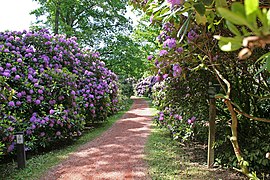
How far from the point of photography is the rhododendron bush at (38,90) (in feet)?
17.1

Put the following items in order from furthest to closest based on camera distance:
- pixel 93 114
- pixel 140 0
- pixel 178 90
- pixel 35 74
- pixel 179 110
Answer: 1. pixel 93 114
2. pixel 35 74
3. pixel 179 110
4. pixel 178 90
5. pixel 140 0

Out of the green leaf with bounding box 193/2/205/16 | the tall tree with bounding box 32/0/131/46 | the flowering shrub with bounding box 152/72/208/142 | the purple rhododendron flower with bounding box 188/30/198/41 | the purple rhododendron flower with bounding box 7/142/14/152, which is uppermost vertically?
the tall tree with bounding box 32/0/131/46

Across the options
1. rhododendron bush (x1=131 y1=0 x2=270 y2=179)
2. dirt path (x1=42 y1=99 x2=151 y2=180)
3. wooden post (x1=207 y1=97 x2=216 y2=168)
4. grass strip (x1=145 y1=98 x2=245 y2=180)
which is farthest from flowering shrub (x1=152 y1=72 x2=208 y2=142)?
dirt path (x1=42 y1=99 x2=151 y2=180)

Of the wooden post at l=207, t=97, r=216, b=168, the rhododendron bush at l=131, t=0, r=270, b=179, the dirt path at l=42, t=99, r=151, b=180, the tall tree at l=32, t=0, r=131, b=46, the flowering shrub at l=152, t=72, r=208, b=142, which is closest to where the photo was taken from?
the rhododendron bush at l=131, t=0, r=270, b=179

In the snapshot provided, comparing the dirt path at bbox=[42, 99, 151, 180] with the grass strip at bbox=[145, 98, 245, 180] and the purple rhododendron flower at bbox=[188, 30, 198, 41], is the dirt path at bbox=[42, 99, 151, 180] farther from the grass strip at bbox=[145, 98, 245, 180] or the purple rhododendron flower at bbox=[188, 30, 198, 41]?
the purple rhododendron flower at bbox=[188, 30, 198, 41]

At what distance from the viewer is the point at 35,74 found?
604 cm

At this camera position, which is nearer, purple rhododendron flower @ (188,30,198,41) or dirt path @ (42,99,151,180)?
purple rhododendron flower @ (188,30,198,41)

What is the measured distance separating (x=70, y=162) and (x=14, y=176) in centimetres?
95

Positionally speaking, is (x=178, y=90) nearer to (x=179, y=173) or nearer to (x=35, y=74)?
(x=179, y=173)

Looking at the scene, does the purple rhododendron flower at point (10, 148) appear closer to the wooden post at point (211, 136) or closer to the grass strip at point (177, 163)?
the grass strip at point (177, 163)

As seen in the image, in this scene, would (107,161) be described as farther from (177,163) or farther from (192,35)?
(192,35)

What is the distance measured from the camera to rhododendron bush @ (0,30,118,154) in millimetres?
5215

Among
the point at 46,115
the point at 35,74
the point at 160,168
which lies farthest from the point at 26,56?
the point at 160,168

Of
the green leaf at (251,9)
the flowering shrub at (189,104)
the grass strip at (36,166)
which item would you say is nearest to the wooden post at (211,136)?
the flowering shrub at (189,104)
